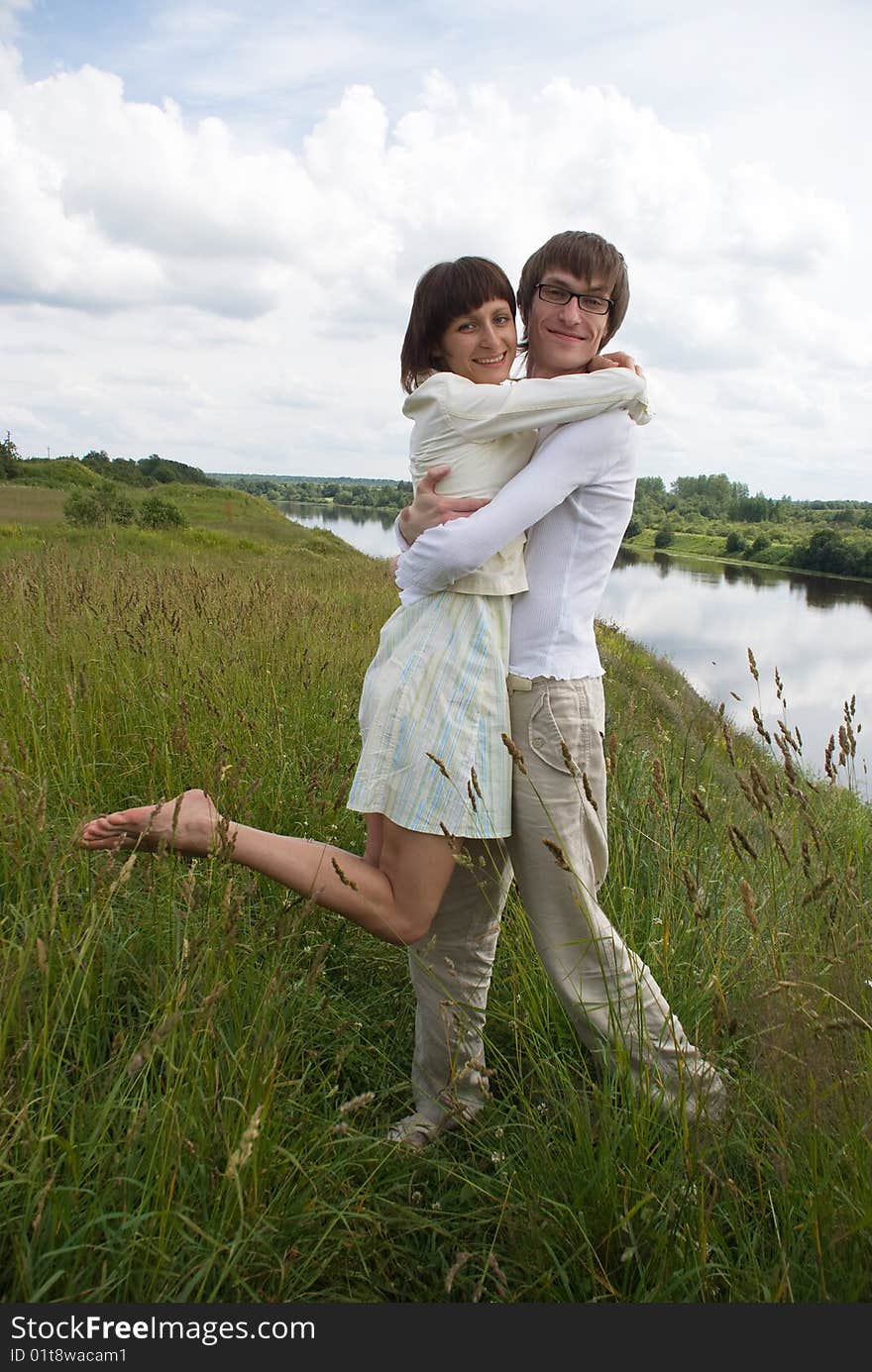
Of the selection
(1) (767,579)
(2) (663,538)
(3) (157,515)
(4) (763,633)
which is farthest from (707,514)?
(3) (157,515)

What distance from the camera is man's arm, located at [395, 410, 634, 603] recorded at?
188 centimetres

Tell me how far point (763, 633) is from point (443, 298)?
36558 millimetres

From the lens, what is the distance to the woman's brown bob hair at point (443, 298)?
6.86 ft

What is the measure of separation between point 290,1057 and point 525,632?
113 centimetres

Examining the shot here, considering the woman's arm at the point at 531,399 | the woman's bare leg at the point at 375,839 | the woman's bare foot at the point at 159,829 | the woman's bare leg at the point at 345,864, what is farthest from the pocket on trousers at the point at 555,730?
the woman's bare foot at the point at 159,829

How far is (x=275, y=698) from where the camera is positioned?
418 cm

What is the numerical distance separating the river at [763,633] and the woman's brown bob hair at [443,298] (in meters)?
7.77

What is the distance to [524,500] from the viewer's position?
1.90 meters

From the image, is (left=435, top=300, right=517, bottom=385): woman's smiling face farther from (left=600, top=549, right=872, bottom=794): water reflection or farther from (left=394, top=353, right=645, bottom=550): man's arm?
(left=600, top=549, right=872, bottom=794): water reflection

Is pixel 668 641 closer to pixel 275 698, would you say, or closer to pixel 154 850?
pixel 275 698

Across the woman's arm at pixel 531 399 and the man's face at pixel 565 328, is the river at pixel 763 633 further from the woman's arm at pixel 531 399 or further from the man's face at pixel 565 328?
the woman's arm at pixel 531 399

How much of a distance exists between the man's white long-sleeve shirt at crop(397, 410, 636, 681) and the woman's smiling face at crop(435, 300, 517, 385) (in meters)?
0.24

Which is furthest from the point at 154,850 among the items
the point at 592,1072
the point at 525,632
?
the point at 592,1072

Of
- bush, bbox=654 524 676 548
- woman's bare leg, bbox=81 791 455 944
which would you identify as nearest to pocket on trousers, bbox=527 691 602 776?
woman's bare leg, bbox=81 791 455 944
